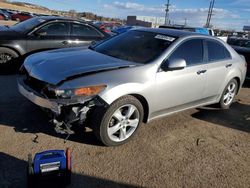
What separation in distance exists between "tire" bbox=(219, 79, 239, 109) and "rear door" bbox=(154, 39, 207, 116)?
0.91m

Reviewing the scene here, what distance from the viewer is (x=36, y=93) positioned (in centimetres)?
357

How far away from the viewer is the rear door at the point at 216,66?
4965 mm

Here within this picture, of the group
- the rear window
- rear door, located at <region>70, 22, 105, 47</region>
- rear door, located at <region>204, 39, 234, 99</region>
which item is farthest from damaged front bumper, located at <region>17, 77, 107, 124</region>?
rear door, located at <region>70, 22, 105, 47</region>

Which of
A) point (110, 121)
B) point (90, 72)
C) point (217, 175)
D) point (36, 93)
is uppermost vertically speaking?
point (90, 72)

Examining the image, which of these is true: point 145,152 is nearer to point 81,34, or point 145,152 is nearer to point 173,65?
point 173,65

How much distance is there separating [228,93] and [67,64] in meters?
3.62

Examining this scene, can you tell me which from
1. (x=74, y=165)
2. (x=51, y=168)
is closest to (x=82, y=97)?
(x=74, y=165)

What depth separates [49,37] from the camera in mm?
7121

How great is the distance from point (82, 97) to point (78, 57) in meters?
1.04

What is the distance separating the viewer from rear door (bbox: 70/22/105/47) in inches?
293

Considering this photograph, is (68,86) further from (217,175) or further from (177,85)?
(217,175)

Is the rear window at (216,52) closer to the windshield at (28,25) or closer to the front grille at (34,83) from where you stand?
the front grille at (34,83)

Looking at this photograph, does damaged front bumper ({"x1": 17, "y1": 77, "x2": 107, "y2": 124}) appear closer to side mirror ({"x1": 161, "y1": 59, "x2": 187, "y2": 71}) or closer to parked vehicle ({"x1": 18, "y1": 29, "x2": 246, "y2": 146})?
parked vehicle ({"x1": 18, "y1": 29, "x2": 246, "y2": 146})

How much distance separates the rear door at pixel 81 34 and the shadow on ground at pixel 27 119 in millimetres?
2611
